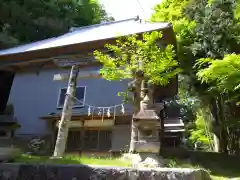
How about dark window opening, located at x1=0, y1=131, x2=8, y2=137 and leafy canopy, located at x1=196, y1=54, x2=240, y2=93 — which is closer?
leafy canopy, located at x1=196, y1=54, x2=240, y2=93

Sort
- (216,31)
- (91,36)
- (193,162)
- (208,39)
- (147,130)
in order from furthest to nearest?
1. (91,36)
2. (208,39)
3. (216,31)
4. (193,162)
5. (147,130)

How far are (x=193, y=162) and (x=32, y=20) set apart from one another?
46.8ft

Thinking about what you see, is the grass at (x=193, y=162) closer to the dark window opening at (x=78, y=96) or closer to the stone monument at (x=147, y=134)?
the stone monument at (x=147, y=134)

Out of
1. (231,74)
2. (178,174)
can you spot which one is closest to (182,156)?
(231,74)

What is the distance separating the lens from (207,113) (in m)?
18.6

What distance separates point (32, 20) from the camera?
63.0ft

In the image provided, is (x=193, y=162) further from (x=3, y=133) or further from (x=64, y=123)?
(x=3, y=133)

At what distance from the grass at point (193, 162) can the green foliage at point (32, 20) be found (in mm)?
10537

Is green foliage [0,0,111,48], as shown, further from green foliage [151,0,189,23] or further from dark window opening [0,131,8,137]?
green foliage [151,0,189,23]

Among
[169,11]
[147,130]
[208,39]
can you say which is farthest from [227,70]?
[169,11]

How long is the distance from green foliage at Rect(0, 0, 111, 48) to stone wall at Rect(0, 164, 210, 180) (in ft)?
36.9

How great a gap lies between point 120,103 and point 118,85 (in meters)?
0.90

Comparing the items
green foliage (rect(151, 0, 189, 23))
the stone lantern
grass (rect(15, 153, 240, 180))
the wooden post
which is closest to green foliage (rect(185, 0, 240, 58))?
green foliage (rect(151, 0, 189, 23))

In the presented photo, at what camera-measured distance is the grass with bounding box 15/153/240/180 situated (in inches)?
319
